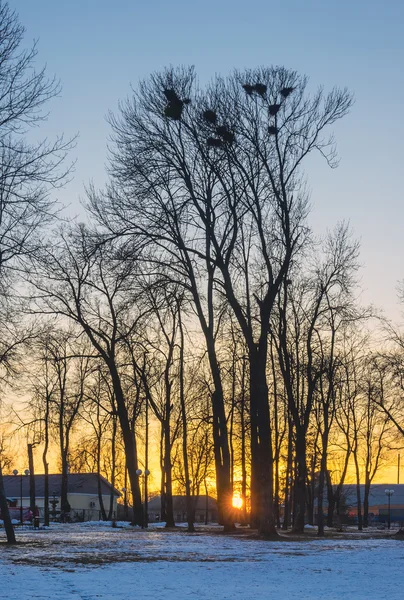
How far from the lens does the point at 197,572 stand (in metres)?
15.1

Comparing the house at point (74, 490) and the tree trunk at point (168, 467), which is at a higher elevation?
the tree trunk at point (168, 467)

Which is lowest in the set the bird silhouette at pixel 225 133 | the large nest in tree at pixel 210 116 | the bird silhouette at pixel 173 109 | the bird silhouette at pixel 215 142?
the bird silhouette at pixel 215 142

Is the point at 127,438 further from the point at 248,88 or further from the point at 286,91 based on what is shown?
the point at 286,91

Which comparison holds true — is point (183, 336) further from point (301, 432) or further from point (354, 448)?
point (354, 448)

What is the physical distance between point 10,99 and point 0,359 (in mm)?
10778

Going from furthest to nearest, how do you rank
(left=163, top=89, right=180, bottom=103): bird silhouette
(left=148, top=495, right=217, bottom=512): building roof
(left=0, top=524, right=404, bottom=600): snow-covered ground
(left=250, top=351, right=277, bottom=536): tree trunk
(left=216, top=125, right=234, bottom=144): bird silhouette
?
1. (left=148, top=495, right=217, bottom=512): building roof
2. (left=163, top=89, right=180, bottom=103): bird silhouette
3. (left=216, top=125, right=234, bottom=144): bird silhouette
4. (left=250, top=351, right=277, bottom=536): tree trunk
5. (left=0, top=524, right=404, bottom=600): snow-covered ground

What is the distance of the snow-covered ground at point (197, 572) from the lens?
12.5 m

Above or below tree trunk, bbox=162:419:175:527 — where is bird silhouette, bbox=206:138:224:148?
above

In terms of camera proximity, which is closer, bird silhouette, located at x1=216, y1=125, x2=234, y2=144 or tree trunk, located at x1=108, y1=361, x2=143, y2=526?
bird silhouette, located at x1=216, y1=125, x2=234, y2=144

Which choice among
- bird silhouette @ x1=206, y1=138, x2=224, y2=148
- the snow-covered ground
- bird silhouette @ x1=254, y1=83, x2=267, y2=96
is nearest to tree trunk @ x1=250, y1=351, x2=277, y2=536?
the snow-covered ground

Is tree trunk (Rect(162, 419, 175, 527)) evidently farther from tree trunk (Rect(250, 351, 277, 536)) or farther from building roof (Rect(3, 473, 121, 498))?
building roof (Rect(3, 473, 121, 498))

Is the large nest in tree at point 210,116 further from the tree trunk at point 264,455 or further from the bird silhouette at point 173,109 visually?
the tree trunk at point 264,455

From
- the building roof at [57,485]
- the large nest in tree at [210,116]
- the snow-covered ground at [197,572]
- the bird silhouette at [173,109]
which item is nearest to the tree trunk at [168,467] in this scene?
the bird silhouette at [173,109]

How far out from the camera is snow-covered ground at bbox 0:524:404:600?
41.0 feet
